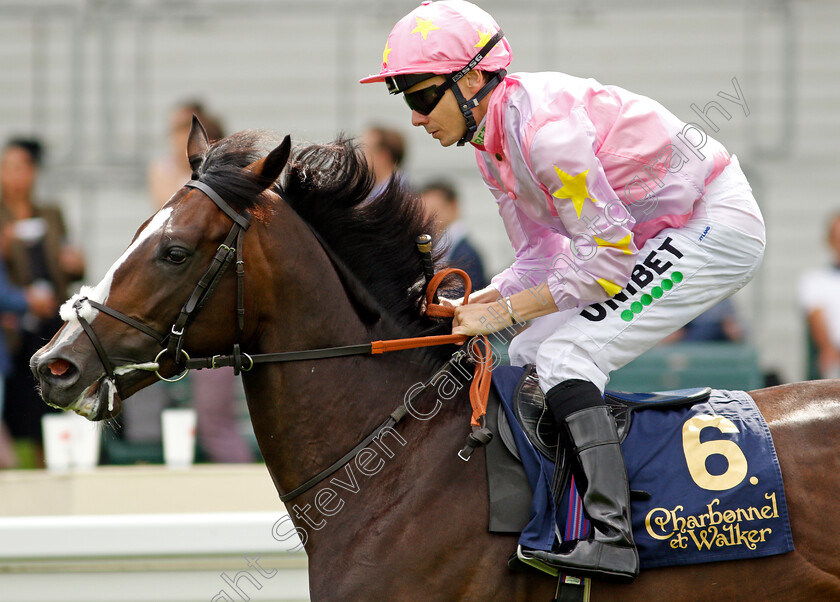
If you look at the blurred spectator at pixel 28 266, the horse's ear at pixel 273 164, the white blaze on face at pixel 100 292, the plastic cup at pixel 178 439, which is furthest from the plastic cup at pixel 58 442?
the horse's ear at pixel 273 164

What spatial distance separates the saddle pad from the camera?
2811mm

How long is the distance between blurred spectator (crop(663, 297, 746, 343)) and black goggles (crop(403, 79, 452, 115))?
375cm

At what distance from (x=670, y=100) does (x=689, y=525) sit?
582cm

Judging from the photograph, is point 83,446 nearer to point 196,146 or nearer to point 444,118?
point 196,146

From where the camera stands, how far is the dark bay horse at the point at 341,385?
108 inches

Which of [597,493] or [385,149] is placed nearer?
[597,493]

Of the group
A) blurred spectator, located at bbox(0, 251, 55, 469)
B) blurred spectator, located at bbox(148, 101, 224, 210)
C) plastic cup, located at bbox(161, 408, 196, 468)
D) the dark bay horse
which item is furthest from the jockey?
blurred spectator, located at bbox(0, 251, 55, 469)

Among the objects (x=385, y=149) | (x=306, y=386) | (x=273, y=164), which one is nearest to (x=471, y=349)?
(x=306, y=386)

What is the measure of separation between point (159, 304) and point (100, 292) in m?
0.16

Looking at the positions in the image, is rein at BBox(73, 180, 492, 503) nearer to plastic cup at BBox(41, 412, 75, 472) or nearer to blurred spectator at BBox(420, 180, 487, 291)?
plastic cup at BBox(41, 412, 75, 472)

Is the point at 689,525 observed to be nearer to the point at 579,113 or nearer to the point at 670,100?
the point at 579,113

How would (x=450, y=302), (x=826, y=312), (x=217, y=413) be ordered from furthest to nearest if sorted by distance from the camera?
(x=826, y=312)
(x=217, y=413)
(x=450, y=302)

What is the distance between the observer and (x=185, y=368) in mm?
2824

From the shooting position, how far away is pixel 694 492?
2.86 m
